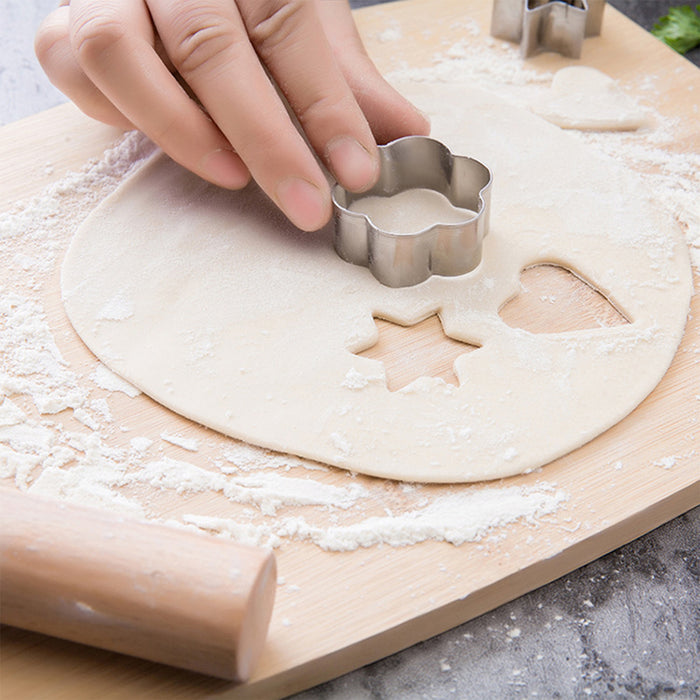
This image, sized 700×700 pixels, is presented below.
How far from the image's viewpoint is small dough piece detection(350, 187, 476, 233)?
55.3 inches

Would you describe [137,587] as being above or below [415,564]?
above

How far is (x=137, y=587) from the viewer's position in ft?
2.90

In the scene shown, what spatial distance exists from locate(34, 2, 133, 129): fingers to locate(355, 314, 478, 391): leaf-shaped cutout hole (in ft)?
1.99

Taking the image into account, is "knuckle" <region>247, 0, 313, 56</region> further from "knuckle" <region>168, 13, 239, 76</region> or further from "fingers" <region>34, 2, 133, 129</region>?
"fingers" <region>34, 2, 133, 129</region>

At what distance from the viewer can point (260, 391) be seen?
3.94 ft

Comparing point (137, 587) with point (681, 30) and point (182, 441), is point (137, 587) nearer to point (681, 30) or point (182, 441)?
point (182, 441)

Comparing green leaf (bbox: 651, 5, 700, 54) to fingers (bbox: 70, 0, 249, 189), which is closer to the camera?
fingers (bbox: 70, 0, 249, 189)

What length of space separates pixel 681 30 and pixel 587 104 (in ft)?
1.62

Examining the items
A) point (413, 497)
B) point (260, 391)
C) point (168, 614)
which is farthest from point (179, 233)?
point (168, 614)

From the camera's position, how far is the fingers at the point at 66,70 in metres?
1.45

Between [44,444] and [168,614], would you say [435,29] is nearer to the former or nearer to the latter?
[44,444]

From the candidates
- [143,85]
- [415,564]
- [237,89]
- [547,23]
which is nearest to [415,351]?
[415,564]

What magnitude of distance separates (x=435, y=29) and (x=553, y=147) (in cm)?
53

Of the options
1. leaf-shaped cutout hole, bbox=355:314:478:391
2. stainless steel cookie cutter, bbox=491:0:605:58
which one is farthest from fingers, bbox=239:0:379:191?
stainless steel cookie cutter, bbox=491:0:605:58
